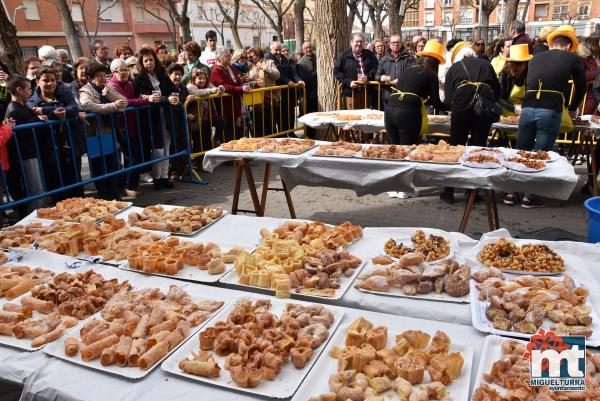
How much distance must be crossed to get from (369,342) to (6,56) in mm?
7266

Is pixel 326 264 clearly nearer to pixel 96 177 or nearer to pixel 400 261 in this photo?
pixel 400 261

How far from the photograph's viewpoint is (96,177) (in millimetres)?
6164

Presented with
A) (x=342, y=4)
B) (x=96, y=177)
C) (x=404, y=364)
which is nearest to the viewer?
(x=404, y=364)

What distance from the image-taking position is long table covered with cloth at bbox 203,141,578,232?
13.5ft

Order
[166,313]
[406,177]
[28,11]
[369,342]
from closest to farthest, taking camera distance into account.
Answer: [369,342] → [166,313] → [406,177] → [28,11]

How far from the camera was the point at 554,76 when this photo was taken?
5.32 metres

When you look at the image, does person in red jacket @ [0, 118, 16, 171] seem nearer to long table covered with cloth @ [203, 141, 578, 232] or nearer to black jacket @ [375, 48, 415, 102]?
long table covered with cloth @ [203, 141, 578, 232]

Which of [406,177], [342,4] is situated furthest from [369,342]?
[342,4]

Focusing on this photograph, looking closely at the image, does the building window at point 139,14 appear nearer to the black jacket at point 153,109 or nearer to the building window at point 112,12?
the building window at point 112,12

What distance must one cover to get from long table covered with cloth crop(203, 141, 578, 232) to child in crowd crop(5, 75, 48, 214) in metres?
2.02

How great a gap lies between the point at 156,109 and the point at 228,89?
153 centimetres

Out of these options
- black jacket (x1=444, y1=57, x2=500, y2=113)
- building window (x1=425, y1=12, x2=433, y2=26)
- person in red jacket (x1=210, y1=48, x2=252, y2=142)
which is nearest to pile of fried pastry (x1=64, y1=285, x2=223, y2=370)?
black jacket (x1=444, y1=57, x2=500, y2=113)

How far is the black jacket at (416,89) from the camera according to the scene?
5.73 m

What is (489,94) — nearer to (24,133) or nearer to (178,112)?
(178,112)
